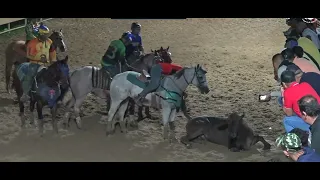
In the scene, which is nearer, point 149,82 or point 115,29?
point 149,82

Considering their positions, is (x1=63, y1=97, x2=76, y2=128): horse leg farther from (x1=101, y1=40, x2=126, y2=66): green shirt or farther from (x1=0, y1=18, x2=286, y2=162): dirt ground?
(x1=101, y1=40, x2=126, y2=66): green shirt

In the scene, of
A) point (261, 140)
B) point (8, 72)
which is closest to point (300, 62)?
point (261, 140)

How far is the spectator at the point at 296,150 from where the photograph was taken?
6.75 metres

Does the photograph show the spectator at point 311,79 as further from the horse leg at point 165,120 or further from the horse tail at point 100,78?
the horse tail at point 100,78

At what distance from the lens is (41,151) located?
10125mm

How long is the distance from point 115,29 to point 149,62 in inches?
323

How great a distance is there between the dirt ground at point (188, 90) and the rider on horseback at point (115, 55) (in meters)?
1.07

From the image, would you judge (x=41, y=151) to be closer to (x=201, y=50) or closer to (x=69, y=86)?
(x=69, y=86)

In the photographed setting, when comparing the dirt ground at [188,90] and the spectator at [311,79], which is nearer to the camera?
the spectator at [311,79]

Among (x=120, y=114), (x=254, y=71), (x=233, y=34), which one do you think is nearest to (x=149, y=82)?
(x=120, y=114)

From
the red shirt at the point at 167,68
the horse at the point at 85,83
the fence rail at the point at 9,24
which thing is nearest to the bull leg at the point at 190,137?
the red shirt at the point at 167,68

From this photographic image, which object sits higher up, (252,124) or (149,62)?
(149,62)

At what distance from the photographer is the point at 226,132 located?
10.3 meters

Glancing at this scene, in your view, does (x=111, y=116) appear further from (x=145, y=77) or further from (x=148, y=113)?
(x=148, y=113)
